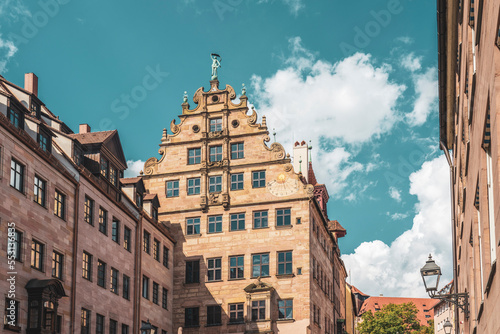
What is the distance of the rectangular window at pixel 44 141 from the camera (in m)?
33.0

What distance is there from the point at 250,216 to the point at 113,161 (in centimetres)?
1226

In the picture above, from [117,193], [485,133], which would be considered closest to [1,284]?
[117,193]

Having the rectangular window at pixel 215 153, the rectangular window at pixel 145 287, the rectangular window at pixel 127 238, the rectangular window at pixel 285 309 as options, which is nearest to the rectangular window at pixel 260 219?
the rectangular window at pixel 215 153

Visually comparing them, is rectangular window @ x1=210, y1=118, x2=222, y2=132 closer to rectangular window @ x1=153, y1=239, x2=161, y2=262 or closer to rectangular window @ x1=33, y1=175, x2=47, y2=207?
rectangular window @ x1=153, y1=239, x2=161, y2=262

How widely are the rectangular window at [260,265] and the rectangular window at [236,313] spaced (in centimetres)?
238

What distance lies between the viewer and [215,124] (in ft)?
172

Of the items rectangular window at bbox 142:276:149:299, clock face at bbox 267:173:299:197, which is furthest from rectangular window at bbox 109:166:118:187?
clock face at bbox 267:173:299:197

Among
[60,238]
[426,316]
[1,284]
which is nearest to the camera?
[1,284]

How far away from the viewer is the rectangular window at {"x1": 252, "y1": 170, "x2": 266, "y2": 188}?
50.5 m

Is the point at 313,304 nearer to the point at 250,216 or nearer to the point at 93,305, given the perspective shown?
the point at 250,216

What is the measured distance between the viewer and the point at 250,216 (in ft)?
165

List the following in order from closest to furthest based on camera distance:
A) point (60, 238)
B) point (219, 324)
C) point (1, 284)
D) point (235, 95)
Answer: point (1, 284), point (60, 238), point (219, 324), point (235, 95)

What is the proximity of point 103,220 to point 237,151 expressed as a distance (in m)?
14.7

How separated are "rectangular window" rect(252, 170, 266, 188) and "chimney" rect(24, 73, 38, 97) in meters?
17.0
